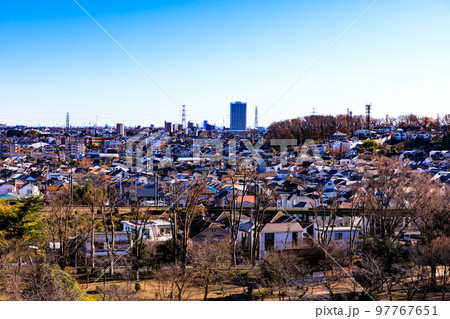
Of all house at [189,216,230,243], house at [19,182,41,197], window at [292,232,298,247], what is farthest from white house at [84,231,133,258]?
house at [19,182,41,197]

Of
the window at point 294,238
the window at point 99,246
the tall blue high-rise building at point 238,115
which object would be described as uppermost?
the tall blue high-rise building at point 238,115

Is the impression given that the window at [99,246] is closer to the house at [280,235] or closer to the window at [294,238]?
the house at [280,235]

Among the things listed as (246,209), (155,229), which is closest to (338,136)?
(246,209)

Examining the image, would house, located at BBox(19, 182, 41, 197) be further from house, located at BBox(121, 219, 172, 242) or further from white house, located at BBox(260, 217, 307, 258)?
white house, located at BBox(260, 217, 307, 258)

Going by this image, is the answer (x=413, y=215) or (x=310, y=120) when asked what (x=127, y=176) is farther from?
(x=413, y=215)

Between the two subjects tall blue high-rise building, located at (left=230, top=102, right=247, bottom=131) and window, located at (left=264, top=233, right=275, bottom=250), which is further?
window, located at (left=264, top=233, right=275, bottom=250)

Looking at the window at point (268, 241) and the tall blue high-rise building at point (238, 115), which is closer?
the tall blue high-rise building at point (238, 115)

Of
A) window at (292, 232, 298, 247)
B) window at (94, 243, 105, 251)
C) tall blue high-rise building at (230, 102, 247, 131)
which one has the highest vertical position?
tall blue high-rise building at (230, 102, 247, 131)

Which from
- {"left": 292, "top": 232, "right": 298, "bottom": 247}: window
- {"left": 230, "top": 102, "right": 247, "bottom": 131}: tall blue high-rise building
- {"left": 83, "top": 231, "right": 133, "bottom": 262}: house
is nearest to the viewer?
{"left": 230, "top": 102, "right": 247, "bottom": 131}: tall blue high-rise building

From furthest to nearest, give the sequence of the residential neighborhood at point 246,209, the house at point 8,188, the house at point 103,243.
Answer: the house at point 8,188 → the house at point 103,243 → the residential neighborhood at point 246,209

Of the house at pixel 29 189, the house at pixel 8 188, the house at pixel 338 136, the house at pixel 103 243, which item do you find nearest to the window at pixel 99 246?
the house at pixel 103 243
